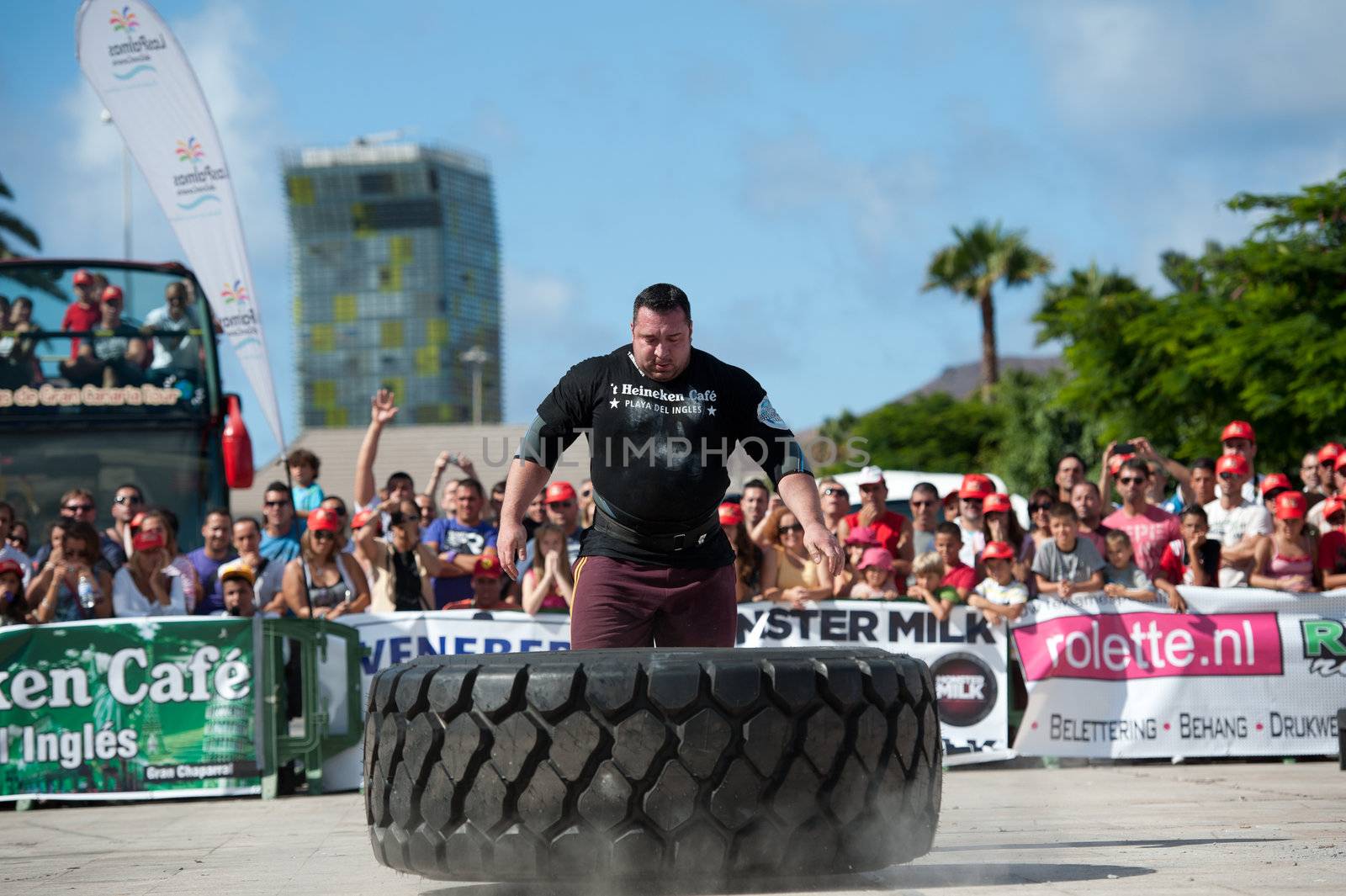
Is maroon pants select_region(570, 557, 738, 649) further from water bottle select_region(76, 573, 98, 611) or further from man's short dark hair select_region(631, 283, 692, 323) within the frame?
water bottle select_region(76, 573, 98, 611)

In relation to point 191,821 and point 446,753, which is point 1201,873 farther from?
point 191,821

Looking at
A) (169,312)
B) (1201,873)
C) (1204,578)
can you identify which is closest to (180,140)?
(169,312)

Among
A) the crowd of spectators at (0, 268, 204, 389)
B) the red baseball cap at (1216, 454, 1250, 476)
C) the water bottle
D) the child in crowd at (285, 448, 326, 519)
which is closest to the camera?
the water bottle

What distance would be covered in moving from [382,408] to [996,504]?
4217mm

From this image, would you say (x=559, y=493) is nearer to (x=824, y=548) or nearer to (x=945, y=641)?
(x=945, y=641)

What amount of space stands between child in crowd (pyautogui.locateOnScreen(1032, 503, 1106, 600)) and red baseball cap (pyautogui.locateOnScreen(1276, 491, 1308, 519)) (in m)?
1.18

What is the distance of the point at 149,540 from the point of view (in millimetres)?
10016

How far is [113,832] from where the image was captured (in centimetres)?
763

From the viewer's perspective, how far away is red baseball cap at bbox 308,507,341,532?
10.0 metres

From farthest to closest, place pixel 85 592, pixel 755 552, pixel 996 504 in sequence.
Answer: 1. pixel 996 504
2. pixel 755 552
3. pixel 85 592

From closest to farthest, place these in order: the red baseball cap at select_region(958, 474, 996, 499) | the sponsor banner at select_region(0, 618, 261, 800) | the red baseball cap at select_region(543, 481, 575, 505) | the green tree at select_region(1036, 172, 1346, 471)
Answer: the sponsor banner at select_region(0, 618, 261, 800) < the red baseball cap at select_region(543, 481, 575, 505) < the red baseball cap at select_region(958, 474, 996, 499) < the green tree at select_region(1036, 172, 1346, 471)

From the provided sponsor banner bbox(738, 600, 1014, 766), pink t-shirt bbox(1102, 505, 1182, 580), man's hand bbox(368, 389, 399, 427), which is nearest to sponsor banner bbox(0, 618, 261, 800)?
man's hand bbox(368, 389, 399, 427)

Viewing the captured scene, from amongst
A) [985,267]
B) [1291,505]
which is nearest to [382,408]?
[1291,505]

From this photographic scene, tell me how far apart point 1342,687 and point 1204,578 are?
3.60 ft
